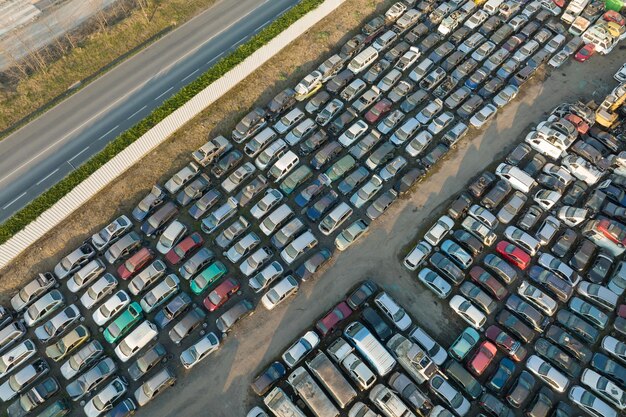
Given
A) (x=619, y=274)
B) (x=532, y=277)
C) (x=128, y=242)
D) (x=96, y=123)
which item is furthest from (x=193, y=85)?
(x=619, y=274)

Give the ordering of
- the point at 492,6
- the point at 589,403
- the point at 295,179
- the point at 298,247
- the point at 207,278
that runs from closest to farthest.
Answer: the point at 589,403 → the point at 207,278 → the point at 298,247 → the point at 295,179 → the point at 492,6

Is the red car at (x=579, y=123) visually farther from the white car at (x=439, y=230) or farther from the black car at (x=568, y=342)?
the black car at (x=568, y=342)

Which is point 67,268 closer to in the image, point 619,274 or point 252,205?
point 252,205

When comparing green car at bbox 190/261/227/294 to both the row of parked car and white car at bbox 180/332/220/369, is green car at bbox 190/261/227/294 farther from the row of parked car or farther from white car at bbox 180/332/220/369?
the row of parked car

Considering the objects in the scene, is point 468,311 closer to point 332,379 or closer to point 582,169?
point 332,379

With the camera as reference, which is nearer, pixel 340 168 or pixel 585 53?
pixel 340 168

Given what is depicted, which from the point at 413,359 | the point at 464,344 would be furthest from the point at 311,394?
the point at 464,344
